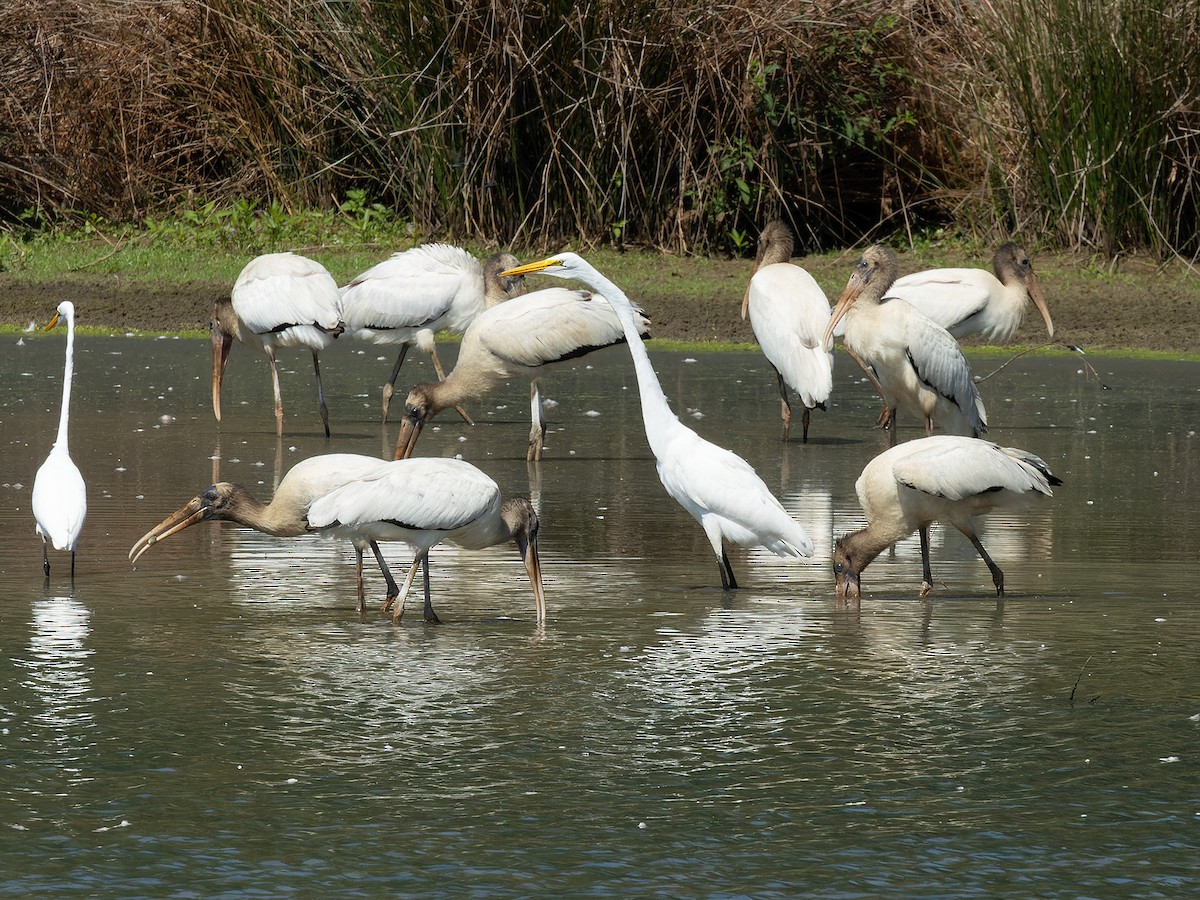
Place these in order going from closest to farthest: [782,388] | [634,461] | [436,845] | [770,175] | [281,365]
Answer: [436,845] < [634,461] < [782,388] < [281,365] < [770,175]

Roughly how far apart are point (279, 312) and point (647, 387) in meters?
4.66

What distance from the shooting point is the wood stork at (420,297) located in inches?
468

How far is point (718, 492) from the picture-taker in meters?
6.73

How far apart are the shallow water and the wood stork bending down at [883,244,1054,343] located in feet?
9.23

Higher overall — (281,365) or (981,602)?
(281,365)

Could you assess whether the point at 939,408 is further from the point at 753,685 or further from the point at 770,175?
the point at 770,175

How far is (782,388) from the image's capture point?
35.1 ft

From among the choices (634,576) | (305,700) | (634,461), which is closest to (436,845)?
(305,700)

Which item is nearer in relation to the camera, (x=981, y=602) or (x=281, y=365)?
(x=981, y=602)

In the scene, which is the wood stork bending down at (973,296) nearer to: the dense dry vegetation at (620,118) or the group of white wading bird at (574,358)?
the group of white wading bird at (574,358)

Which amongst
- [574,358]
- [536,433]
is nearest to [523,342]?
[574,358]

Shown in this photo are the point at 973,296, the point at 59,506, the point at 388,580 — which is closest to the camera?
the point at 388,580

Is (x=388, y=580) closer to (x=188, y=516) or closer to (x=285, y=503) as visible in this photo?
(x=285, y=503)

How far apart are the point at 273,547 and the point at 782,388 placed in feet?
13.2
